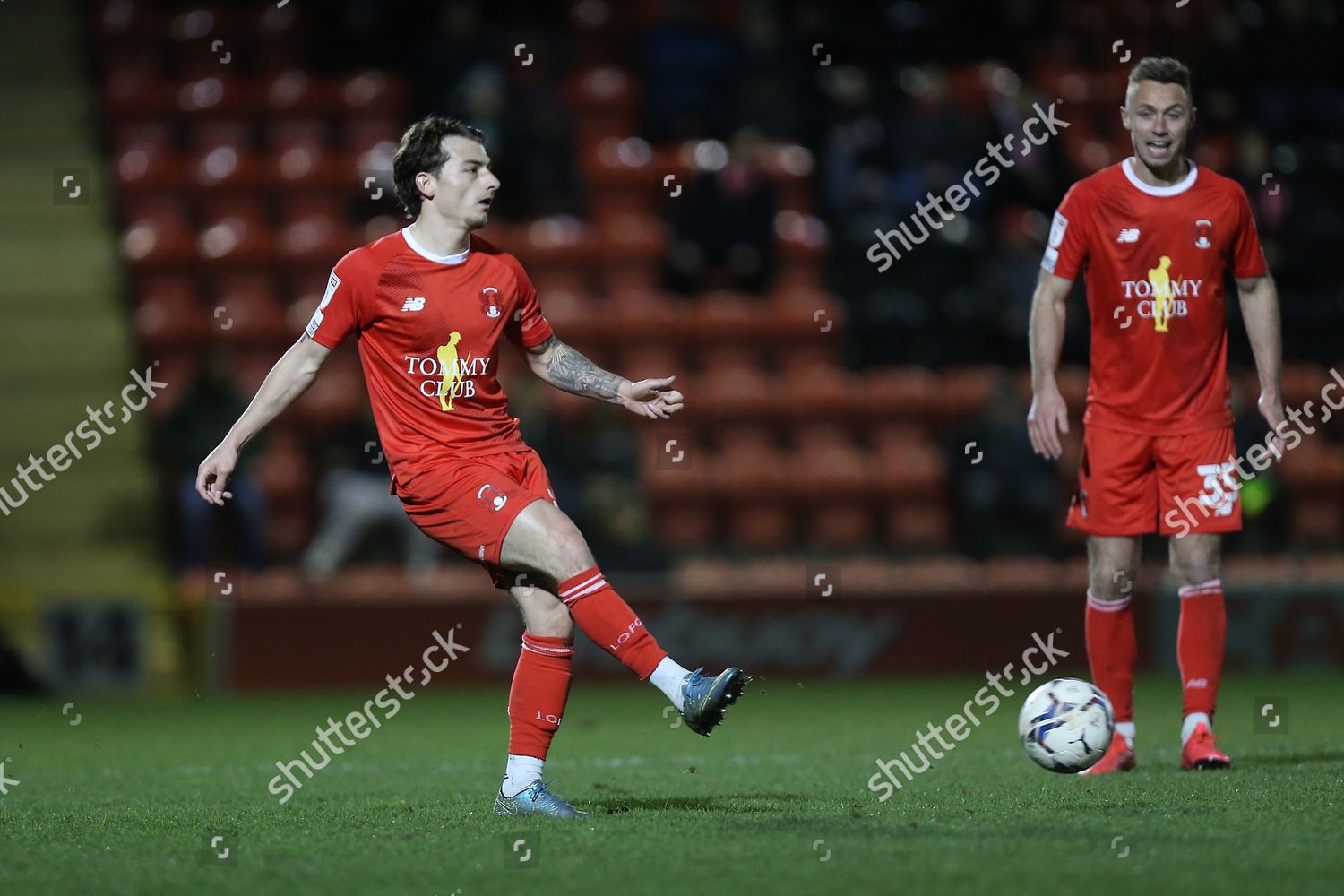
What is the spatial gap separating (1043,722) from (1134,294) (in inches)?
63.9

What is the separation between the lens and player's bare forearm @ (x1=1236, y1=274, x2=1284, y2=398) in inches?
247

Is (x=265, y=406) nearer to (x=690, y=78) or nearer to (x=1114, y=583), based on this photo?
(x=1114, y=583)

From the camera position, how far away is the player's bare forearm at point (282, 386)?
522 centimetres

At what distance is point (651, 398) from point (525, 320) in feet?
1.73

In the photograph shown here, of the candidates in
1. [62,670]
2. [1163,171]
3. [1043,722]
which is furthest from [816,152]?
[1043,722]

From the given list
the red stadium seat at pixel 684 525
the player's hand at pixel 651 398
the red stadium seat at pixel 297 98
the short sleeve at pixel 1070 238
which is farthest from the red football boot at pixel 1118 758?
the red stadium seat at pixel 297 98

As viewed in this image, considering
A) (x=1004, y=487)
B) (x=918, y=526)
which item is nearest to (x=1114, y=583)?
(x=1004, y=487)

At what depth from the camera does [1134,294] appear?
6.26 m

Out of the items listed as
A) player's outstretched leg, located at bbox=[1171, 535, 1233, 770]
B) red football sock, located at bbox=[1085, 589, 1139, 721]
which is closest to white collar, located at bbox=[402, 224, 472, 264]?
red football sock, located at bbox=[1085, 589, 1139, 721]

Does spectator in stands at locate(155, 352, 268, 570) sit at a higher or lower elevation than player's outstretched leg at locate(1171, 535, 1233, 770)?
lower

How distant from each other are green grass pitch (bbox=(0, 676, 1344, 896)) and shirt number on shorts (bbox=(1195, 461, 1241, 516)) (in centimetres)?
89

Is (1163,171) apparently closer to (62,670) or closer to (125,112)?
(62,670)

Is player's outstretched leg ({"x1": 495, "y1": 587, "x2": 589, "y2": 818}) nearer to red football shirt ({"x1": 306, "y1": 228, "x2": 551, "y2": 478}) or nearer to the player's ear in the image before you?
red football shirt ({"x1": 306, "y1": 228, "x2": 551, "y2": 478})

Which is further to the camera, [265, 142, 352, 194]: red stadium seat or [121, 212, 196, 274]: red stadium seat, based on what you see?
[265, 142, 352, 194]: red stadium seat
